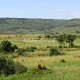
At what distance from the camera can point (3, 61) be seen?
2022 cm

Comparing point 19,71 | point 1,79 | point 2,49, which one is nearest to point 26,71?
point 19,71

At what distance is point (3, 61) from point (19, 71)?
7.28 ft

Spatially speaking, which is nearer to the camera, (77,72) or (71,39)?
(77,72)

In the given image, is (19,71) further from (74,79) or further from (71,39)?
(71,39)

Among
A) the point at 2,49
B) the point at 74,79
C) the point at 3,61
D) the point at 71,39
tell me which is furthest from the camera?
the point at 71,39

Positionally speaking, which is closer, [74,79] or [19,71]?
[74,79]

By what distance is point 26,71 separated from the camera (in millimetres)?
18750

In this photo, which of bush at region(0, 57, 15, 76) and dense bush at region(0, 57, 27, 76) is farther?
bush at region(0, 57, 15, 76)

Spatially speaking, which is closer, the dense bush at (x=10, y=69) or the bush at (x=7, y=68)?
the dense bush at (x=10, y=69)

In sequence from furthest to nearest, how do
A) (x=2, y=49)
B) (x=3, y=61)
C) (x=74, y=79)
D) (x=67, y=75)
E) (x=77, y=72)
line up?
1. (x=2, y=49)
2. (x=3, y=61)
3. (x=77, y=72)
4. (x=67, y=75)
5. (x=74, y=79)

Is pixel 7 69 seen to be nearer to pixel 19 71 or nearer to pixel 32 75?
pixel 19 71

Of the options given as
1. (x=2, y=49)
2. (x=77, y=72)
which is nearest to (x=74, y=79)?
(x=77, y=72)

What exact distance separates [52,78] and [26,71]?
2.84 meters

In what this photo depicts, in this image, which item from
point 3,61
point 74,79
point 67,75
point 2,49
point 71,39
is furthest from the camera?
point 71,39
